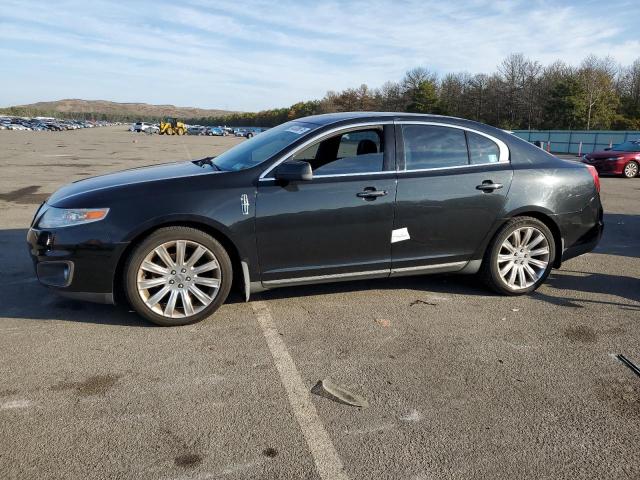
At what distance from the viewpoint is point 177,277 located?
12.9 ft

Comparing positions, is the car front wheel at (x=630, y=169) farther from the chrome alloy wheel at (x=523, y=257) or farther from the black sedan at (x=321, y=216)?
the chrome alloy wheel at (x=523, y=257)

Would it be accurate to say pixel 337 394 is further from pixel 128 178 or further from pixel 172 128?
pixel 172 128

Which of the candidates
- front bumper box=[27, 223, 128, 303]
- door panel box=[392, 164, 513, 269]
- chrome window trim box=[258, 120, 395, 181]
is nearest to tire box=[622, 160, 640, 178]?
door panel box=[392, 164, 513, 269]

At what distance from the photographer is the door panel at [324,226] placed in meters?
4.03

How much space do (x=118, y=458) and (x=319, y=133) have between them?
2.86m

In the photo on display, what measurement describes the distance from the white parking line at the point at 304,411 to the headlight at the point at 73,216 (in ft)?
4.81

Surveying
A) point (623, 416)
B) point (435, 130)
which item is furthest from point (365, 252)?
point (623, 416)

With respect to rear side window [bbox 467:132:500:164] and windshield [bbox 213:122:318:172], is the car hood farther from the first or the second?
rear side window [bbox 467:132:500:164]

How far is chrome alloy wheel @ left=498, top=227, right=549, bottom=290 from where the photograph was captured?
474cm

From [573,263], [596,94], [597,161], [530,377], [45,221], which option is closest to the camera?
[530,377]

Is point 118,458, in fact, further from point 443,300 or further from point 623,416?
point 443,300

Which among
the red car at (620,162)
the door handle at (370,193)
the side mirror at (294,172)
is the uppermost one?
the side mirror at (294,172)

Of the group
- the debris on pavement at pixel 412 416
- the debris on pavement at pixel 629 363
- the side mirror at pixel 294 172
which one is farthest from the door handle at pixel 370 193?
the debris on pavement at pixel 629 363

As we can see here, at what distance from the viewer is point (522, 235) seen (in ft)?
15.6
